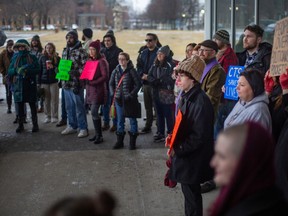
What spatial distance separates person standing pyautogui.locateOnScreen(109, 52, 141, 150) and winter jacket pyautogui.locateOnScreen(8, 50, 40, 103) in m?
1.81

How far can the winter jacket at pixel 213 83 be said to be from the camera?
5320mm

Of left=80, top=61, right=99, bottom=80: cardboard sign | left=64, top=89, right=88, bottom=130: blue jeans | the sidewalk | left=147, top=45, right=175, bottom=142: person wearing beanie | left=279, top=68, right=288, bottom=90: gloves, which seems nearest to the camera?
left=279, top=68, right=288, bottom=90: gloves

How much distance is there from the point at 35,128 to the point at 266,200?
7.18 meters

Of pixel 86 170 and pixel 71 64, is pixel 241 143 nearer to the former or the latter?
pixel 86 170

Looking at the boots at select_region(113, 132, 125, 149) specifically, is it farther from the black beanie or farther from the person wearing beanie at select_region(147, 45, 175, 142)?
the black beanie

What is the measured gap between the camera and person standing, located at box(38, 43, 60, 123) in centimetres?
882

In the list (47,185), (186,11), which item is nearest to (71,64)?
(47,185)

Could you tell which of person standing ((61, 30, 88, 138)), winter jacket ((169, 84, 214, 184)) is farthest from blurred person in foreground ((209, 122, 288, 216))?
person standing ((61, 30, 88, 138))

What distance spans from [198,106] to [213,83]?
155 centimetres

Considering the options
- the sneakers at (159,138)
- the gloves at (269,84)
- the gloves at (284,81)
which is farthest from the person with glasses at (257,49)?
the sneakers at (159,138)

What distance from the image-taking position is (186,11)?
77562 millimetres

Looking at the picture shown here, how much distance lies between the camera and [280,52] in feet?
14.5

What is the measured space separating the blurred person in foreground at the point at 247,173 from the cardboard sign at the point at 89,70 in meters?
5.79

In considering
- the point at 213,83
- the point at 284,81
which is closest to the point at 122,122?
the point at 213,83
